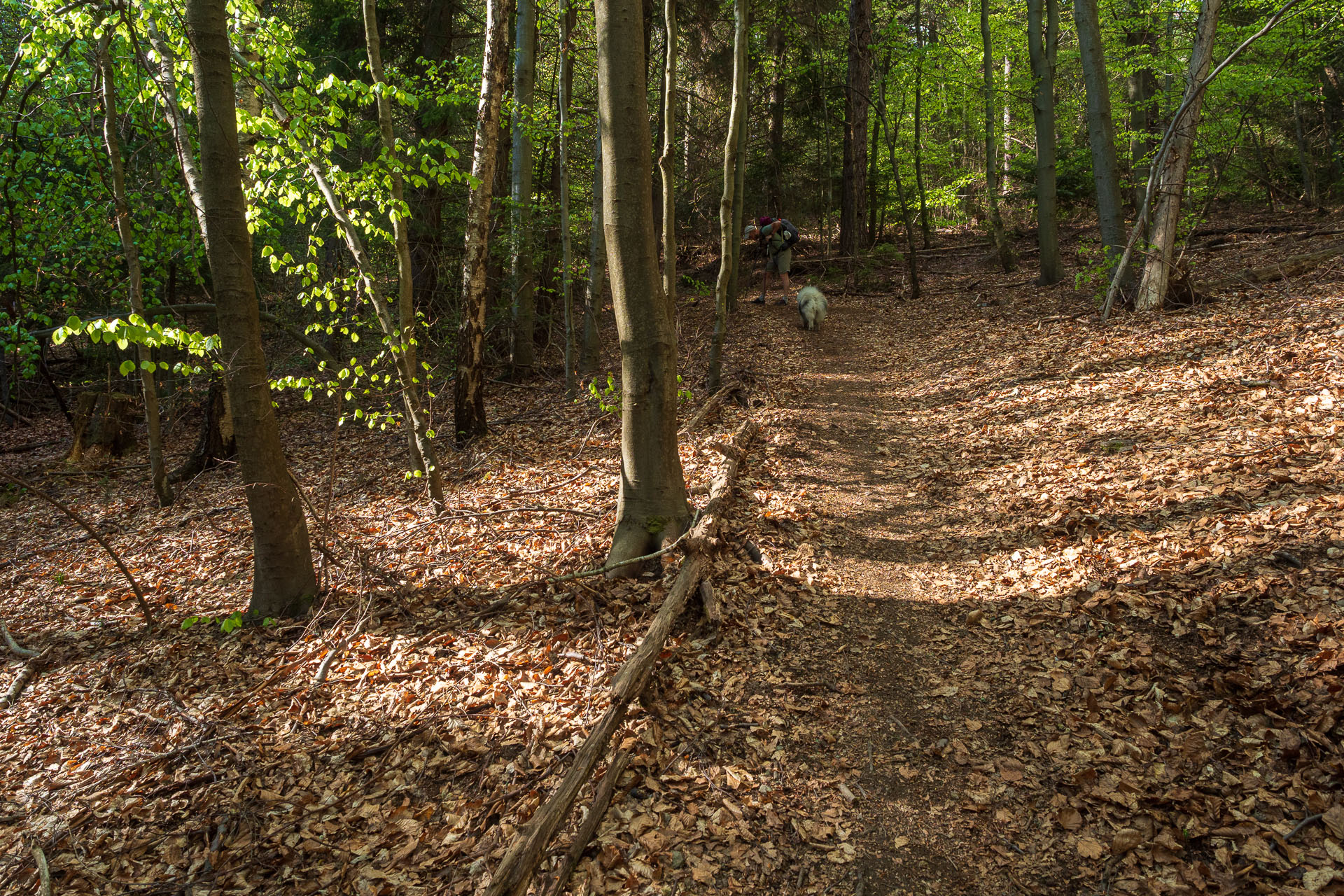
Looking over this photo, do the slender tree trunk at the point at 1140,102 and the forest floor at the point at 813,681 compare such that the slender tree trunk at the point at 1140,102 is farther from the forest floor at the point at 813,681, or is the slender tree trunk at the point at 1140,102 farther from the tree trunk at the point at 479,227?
the tree trunk at the point at 479,227

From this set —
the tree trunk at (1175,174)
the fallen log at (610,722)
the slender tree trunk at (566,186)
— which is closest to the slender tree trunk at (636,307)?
the fallen log at (610,722)

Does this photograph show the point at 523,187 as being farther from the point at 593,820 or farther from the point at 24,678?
the point at 593,820

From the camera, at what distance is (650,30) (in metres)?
12.8

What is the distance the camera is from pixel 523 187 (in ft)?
35.8

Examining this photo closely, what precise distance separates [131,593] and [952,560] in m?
7.49

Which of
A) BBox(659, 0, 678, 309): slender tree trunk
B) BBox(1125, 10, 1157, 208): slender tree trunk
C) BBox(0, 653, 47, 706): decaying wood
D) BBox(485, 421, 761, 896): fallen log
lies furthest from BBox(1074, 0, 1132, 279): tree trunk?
BBox(0, 653, 47, 706): decaying wood

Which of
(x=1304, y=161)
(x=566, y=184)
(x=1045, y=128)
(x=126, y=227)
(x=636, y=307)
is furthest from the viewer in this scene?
(x=1304, y=161)

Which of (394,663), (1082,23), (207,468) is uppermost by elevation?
(1082,23)

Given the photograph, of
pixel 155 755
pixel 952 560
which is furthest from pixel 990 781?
pixel 155 755

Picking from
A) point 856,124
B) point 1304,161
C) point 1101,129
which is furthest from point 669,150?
point 1304,161

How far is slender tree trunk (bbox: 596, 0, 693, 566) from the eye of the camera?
456 centimetres

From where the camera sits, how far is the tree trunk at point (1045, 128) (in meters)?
13.0

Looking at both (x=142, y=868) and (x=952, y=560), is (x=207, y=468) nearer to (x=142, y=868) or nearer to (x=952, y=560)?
(x=142, y=868)

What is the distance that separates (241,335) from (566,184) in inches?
294
